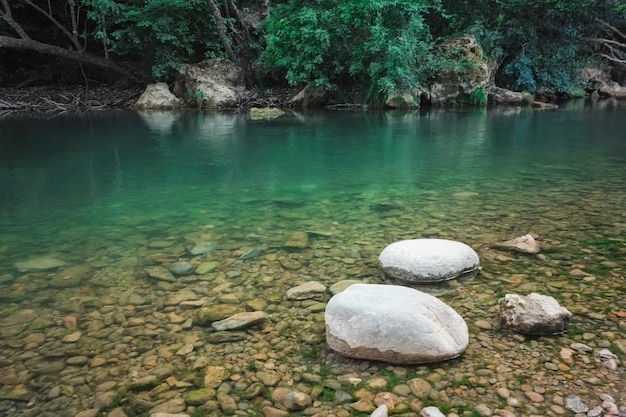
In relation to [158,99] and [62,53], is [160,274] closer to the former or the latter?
[158,99]

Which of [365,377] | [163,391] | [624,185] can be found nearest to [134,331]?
[163,391]

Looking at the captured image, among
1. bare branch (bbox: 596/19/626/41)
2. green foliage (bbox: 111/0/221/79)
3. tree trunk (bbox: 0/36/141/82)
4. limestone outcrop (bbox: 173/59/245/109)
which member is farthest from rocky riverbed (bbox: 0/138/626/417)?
bare branch (bbox: 596/19/626/41)

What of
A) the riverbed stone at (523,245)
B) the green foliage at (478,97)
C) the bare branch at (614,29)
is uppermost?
the bare branch at (614,29)

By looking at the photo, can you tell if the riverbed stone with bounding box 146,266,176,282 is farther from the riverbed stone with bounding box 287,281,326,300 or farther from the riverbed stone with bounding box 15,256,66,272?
the riverbed stone with bounding box 287,281,326,300

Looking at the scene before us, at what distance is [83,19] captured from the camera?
1839 centimetres

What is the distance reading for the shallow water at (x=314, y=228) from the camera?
2.25 meters

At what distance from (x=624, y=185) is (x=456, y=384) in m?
4.41

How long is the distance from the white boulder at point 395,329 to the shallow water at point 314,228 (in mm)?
65

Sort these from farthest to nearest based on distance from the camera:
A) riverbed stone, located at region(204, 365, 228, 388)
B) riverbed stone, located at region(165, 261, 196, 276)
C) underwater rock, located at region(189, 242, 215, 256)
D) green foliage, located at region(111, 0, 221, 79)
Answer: green foliage, located at region(111, 0, 221, 79), underwater rock, located at region(189, 242, 215, 256), riverbed stone, located at region(165, 261, 196, 276), riverbed stone, located at region(204, 365, 228, 388)

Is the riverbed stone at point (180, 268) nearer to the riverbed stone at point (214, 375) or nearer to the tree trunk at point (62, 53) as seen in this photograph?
the riverbed stone at point (214, 375)

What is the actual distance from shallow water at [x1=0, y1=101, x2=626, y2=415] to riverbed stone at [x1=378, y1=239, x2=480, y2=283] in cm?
11

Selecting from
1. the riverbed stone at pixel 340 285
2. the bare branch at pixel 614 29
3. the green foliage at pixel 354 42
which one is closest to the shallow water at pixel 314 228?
the riverbed stone at pixel 340 285

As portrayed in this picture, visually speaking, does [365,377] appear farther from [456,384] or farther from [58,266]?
[58,266]

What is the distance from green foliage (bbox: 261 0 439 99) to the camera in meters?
13.5
